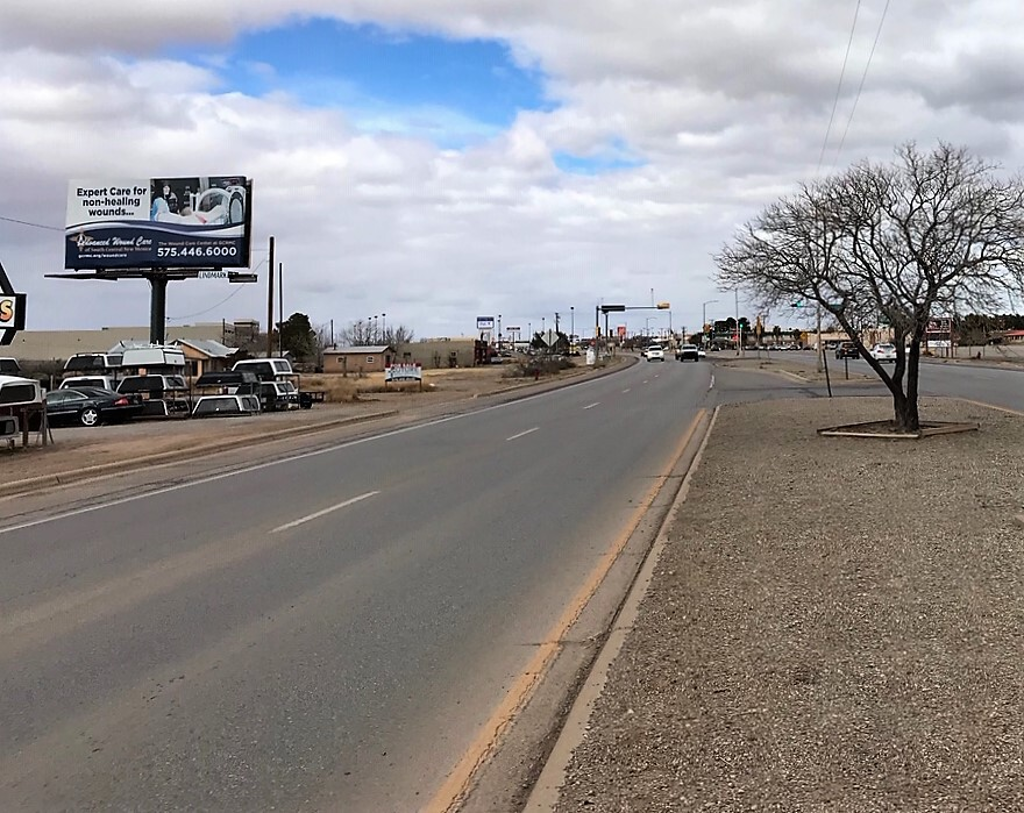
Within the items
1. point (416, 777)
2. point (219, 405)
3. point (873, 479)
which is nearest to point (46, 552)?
point (416, 777)

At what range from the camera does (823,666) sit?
18.2 feet

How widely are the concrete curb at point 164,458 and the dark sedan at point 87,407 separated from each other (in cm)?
798

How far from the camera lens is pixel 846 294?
18062 millimetres

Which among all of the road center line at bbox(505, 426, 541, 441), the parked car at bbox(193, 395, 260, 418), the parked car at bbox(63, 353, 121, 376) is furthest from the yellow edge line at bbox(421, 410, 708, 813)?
the parked car at bbox(63, 353, 121, 376)

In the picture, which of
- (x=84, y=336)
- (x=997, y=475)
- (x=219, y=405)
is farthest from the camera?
(x=84, y=336)

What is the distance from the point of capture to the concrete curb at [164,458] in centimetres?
1614

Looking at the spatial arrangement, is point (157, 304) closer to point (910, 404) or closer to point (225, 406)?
point (225, 406)

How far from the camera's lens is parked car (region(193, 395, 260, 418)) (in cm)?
3533

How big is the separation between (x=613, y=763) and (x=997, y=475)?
1000cm

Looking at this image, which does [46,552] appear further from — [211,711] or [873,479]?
[873,479]

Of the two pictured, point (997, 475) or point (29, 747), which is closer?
point (29, 747)

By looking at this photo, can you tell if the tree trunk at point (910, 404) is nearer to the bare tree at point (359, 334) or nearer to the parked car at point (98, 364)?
the parked car at point (98, 364)

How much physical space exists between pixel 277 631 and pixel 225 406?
30.1m

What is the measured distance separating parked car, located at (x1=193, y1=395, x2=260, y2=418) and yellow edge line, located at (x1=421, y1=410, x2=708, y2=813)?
2798cm
